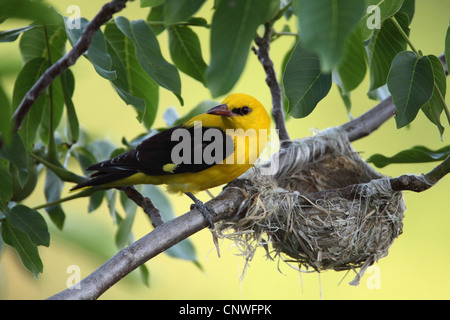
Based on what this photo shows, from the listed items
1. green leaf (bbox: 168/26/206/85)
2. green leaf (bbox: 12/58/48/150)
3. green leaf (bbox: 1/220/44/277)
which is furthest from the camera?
green leaf (bbox: 168/26/206/85)

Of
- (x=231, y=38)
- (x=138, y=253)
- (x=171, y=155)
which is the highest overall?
(x=171, y=155)

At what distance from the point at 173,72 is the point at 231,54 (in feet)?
2.74

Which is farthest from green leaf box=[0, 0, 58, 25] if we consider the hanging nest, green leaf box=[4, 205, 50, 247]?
the hanging nest

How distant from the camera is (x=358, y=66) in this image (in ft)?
3.46

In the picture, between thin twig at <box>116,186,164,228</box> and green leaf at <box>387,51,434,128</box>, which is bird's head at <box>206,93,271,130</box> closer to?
thin twig at <box>116,186,164,228</box>

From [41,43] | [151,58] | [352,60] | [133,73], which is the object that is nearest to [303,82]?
[352,60]

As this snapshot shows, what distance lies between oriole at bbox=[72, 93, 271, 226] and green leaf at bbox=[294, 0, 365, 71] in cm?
136

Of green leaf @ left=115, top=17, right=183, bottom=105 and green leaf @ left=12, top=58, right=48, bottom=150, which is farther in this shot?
green leaf @ left=12, top=58, right=48, bottom=150

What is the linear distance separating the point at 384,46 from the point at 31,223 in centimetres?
135

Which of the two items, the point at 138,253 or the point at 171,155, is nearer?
the point at 138,253

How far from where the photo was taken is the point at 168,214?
2.43 metres

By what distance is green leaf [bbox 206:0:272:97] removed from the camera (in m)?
0.86

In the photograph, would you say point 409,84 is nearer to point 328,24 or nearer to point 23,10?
point 328,24

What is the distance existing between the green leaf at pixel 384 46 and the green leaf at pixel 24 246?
1.32 metres
